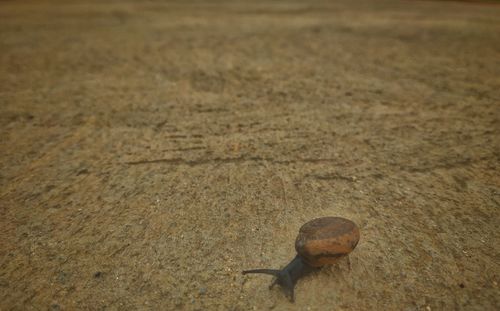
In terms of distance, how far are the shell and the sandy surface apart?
0.17 meters

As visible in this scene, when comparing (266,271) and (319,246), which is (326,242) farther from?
(266,271)

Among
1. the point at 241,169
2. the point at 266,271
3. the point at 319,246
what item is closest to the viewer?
the point at 319,246

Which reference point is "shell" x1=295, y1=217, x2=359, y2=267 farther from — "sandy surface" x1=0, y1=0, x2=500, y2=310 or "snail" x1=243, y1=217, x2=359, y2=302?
"sandy surface" x1=0, y1=0, x2=500, y2=310

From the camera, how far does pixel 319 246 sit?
57.1 inches

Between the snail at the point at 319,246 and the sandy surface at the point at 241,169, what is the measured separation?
5cm

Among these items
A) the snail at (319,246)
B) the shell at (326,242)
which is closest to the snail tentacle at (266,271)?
the snail at (319,246)

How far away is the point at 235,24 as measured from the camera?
5.01 meters

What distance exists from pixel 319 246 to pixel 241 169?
36.0 inches

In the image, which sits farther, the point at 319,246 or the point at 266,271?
the point at 266,271

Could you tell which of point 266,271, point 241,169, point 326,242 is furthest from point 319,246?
point 241,169

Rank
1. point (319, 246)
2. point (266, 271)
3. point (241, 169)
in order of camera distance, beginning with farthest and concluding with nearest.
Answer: point (241, 169)
point (266, 271)
point (319, 246)

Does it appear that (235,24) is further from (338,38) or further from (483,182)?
(483,182)

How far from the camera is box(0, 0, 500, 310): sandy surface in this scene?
159cm

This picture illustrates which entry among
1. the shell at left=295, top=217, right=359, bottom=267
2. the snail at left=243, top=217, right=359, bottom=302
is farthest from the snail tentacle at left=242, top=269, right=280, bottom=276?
the shell at left=295, top=217, right=359, bottom=267
